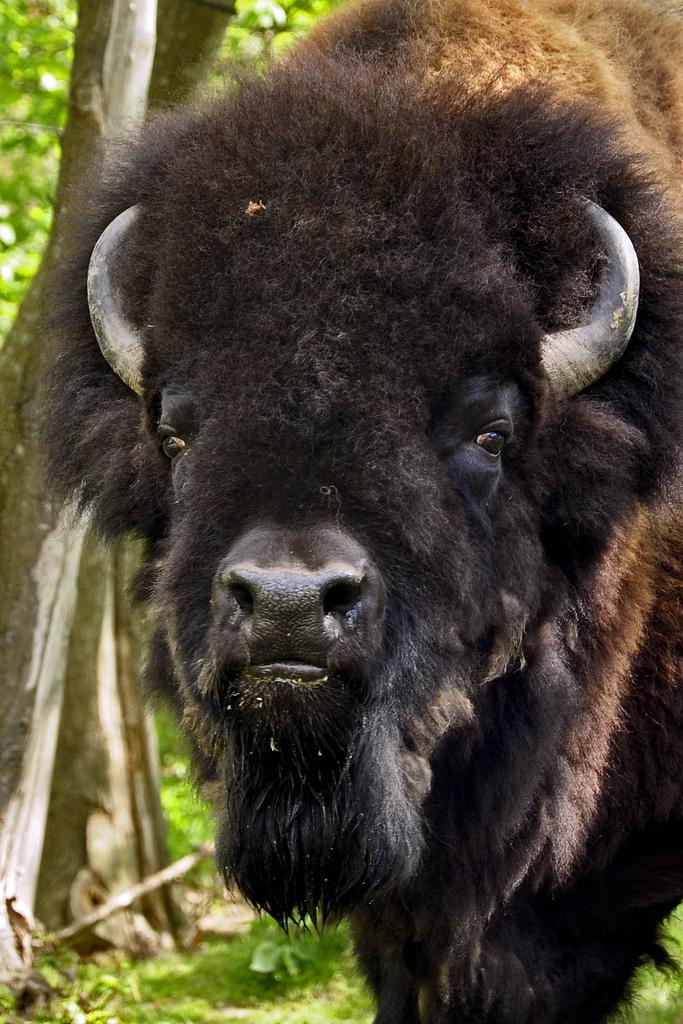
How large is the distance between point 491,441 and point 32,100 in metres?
6.66

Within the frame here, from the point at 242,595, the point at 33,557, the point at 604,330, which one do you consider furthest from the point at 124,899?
the point at 604,330

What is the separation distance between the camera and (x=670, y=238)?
3.81 meters

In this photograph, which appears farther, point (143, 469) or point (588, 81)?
point (588, 81)

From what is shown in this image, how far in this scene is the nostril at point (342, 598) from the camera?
292 centimetres

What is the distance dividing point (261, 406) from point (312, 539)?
1.48ft

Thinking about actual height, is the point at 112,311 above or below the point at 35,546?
above

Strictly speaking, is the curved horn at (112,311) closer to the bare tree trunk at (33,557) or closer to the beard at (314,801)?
the beard at (314,801)

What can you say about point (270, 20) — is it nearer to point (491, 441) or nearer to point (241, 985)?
point (491, 441)

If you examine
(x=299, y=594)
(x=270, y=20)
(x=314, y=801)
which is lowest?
(x=270, y=20)

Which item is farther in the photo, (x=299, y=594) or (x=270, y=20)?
(x=270, y=20)

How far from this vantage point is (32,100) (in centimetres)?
909

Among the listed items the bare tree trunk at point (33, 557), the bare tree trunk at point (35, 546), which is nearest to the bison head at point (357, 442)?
the bare tree trunk at point (35, 546)

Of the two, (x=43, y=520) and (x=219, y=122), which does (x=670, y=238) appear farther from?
(x=43, y=520)

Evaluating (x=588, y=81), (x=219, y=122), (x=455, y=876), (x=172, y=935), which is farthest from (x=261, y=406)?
(x=172, y=935)
